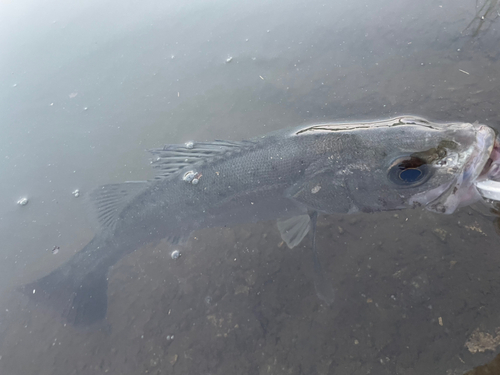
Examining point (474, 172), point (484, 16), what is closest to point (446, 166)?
point (474, 172)

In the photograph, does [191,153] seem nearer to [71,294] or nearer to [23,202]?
Result: [71,294]

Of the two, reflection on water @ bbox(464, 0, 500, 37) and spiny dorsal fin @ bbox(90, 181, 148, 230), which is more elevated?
reflection on water @ bbox(464, 0, 500, 37)

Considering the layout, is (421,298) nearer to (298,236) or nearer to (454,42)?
(298,236)

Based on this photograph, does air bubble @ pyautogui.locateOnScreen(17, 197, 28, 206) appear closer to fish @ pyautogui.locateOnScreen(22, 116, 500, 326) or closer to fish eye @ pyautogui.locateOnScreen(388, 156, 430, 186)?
fish @ pyautogui.locateOnScreen(22, 116, 500, 326)

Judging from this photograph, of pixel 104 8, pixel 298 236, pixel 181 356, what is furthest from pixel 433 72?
pixel 104 8

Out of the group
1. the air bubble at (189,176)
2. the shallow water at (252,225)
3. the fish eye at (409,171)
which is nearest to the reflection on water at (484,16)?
the shallow water at (252,225)

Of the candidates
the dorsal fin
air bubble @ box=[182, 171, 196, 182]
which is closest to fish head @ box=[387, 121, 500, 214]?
the dorsal fin

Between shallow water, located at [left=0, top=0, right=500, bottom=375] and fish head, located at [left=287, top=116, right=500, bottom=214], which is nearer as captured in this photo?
→ fish head, located at [left=287, top=116, right=500, bottom=214]
